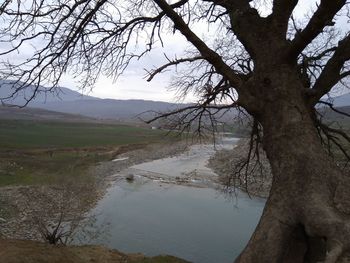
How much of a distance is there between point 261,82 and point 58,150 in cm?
6026

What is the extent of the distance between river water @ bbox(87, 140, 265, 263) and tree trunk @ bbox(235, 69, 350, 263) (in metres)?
8.39

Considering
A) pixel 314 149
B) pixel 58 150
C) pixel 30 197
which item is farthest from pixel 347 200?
pixel 58 150

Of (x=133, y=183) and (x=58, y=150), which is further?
(x=58, y=150)

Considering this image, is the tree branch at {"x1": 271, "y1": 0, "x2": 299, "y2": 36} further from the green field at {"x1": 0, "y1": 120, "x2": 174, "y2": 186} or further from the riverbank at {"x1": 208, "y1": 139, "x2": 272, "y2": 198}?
the green field at {"x1": 0, "y1": 120, "x2": 174, "y2": 186}

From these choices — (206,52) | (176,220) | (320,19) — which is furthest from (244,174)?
(320,19)

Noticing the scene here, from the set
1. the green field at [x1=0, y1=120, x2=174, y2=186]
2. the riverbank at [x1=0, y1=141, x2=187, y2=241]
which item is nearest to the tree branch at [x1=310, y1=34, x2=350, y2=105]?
the riverbank at [x1=0, y1=141, x2=187, y2=241]

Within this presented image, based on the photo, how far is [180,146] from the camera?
82.7m

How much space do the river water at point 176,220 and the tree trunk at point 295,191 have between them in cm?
839

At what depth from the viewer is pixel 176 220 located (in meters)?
26.9

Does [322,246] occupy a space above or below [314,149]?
below

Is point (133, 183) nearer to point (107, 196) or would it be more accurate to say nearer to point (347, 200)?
point (107, 196)

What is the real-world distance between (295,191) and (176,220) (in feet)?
73.4

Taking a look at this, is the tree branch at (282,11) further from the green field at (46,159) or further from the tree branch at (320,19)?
the green field at (46,159)

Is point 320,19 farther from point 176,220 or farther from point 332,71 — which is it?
point 176,220
